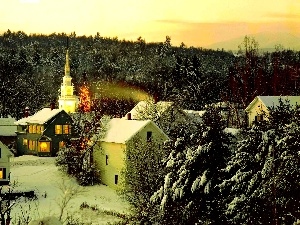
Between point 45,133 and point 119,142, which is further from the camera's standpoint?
point 45,133

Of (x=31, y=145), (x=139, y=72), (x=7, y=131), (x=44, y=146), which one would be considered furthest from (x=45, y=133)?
(x=139, y=72)

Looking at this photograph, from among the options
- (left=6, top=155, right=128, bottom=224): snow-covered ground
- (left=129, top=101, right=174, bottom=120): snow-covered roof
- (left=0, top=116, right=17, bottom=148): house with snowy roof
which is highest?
(left=129, top=101, right=174, bottom=120): snow-covered roof

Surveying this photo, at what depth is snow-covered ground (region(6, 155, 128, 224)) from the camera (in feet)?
109

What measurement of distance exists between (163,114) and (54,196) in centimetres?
1325

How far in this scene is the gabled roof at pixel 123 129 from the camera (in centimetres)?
4109

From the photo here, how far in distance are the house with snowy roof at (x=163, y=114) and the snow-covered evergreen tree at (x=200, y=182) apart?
64.8ft

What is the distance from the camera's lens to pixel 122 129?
1697 inches

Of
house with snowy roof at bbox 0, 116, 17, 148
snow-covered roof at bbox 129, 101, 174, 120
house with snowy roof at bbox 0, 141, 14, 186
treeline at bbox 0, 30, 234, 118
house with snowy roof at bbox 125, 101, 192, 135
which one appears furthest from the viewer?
treeline at bbox 0, 30, 234, 118

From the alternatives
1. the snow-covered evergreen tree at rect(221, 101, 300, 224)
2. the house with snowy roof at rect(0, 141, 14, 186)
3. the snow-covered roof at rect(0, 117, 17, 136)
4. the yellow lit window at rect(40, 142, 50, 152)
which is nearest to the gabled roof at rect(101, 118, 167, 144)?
the house with snowy roof at rect(0, 141, 14, 186)

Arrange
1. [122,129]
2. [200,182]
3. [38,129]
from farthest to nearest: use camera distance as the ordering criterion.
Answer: [38,129] < [122,129] < [200,182]

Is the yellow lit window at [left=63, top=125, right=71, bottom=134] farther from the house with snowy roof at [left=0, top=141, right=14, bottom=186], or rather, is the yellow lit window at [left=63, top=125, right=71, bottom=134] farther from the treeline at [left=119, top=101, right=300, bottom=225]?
the treeline at [left=119, top=101, right=300, bottom=225]

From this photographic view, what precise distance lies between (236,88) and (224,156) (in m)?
37.8

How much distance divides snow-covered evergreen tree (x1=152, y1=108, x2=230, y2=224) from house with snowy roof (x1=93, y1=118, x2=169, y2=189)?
12.7m

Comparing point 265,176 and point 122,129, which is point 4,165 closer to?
point 122,129
